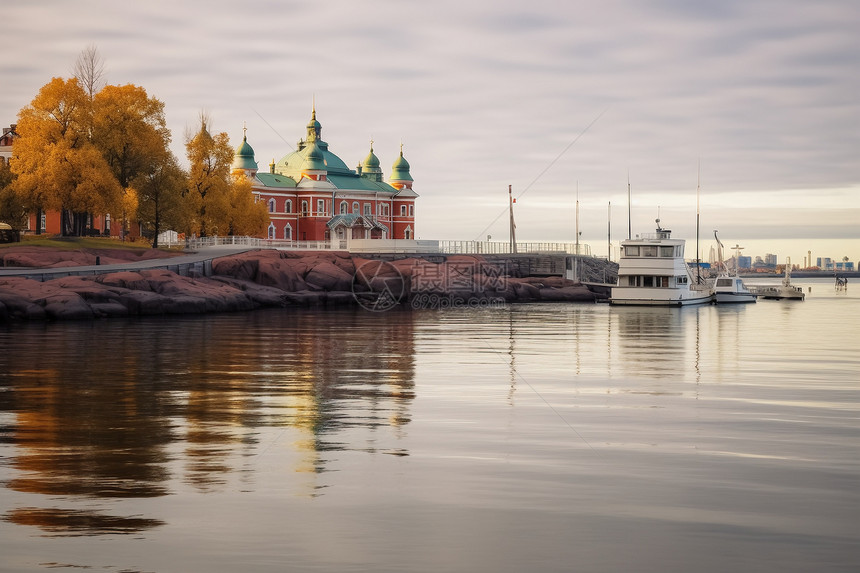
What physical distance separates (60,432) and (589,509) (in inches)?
354

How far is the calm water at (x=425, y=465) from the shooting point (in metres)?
9.19

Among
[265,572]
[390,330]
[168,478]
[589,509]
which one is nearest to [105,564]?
[265,572]

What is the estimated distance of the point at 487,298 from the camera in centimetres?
8325

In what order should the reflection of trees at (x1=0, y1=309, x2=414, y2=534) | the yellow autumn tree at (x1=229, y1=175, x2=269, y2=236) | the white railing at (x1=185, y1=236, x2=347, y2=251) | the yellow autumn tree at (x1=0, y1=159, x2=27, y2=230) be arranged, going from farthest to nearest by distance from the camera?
1. the yellow autumn tree at (x1=229, y1=175, x2=269, y2=236)
2. the white railing at (x1=185, y1=236, x2=347, y2=251)
3. the yellow autumn tree at (x1=0, y1=159, x2=27, y2=230)
4. the reflection of trees at (x1=0, y1=309, x2=414, y2=534)

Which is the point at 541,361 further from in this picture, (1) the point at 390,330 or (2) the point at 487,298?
(2) the point at 487,298

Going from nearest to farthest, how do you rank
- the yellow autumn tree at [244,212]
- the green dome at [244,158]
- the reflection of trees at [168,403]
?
the reflection of trees at [168,403], the yellow autumn tree at [244,212], the green dome at [244,158]

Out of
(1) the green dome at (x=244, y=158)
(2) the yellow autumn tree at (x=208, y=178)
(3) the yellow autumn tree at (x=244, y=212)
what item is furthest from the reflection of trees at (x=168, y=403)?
(1) the green dome at (x=244, y=158)

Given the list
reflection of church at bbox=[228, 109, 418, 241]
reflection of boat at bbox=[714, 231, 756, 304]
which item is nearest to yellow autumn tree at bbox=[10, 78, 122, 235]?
reflection of church at bbox=[228, 109, 418, 241]

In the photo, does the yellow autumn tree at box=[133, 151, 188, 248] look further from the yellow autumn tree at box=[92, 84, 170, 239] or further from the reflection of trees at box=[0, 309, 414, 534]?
the reflection of trees at box=[0, 309, 414, 534]

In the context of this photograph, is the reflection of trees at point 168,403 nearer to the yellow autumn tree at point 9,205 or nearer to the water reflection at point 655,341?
the water reflection at point 655,341

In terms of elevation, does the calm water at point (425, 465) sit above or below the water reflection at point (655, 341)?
below

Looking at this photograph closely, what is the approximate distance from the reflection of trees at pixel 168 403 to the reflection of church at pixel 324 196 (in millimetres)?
82544

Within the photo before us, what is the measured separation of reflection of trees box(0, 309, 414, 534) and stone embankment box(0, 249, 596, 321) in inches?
467

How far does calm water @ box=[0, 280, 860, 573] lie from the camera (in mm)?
9188
